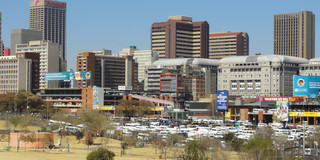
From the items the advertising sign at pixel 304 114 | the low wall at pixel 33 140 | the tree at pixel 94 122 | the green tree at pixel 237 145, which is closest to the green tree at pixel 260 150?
the green tree at pixel 237 145

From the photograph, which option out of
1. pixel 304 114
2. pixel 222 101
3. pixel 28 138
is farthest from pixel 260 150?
pixel 304 114

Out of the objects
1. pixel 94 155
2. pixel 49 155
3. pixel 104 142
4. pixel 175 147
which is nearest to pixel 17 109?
pixel 104 142

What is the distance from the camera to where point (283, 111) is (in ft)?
533

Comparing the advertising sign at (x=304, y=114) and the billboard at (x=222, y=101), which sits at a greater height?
the billboard at (x=222, y=101)

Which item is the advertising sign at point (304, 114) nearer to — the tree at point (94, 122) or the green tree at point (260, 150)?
the tree at point (94, 122)

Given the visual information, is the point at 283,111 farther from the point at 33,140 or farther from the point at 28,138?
the point at 28,138

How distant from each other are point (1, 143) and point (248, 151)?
45.7m

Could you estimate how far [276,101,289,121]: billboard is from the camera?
161 metres

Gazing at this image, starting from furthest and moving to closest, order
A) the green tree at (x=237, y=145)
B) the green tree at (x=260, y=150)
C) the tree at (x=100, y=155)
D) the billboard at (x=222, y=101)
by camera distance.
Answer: the billboard at (x=222, y=101), the green tree at (x=237, y=145), the green tree at (x=260, y=150), the tree at (x=100, y=155)

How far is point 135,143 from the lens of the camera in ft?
381

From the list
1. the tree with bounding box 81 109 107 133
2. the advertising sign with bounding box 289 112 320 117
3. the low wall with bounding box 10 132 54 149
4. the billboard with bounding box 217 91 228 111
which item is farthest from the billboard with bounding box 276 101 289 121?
the low wall with bounding box 10 132 54 149

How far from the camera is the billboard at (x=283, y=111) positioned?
529 feet

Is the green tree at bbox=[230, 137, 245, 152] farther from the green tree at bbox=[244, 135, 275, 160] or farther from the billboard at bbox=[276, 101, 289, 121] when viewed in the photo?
the billboard at bbox=[276, 101, 289, 121]

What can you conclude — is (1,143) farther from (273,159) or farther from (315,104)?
(315,104)
